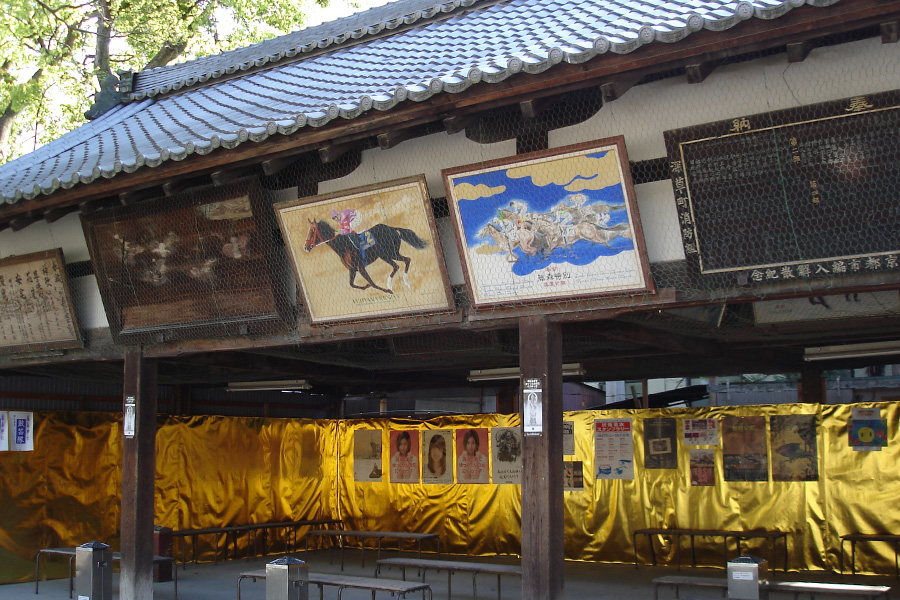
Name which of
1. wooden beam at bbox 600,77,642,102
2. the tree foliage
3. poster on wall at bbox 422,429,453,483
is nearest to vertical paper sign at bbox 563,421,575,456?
poster on wall at bbox 422,429,453,483

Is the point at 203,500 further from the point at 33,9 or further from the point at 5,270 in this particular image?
the point at 33,9

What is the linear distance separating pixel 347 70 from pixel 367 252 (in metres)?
2.93

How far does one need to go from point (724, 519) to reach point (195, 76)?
9.19 metres

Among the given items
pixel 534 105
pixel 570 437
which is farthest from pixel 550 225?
pixel 570 437

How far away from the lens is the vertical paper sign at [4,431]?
10625mm

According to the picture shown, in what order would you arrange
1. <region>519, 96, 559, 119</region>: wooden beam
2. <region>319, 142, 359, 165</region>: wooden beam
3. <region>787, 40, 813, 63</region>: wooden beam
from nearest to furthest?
<region>787, 40, 813, 63</region>: wooden beam < <region>519, 96, 559, 119</region>: wooden beam < <region>319, 142, 359, 165</region>: wooden beam

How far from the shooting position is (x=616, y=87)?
18.6 ft

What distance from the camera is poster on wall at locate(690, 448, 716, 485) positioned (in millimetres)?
11172

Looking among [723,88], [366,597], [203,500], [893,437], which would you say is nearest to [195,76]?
[203,500]

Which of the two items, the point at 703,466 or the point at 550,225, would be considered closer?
the point at 550,225

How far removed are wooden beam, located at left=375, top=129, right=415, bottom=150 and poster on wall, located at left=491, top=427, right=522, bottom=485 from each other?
272 inches

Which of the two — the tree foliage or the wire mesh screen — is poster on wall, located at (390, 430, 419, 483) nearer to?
the wire mesh screen

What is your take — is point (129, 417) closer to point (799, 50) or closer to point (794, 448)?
point (799, 50)

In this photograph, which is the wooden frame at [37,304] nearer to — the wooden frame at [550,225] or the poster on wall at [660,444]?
the wooden frame at [550,225]
